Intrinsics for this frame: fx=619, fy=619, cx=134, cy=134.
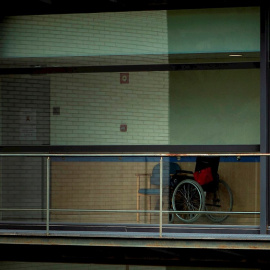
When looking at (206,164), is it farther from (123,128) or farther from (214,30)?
(214,30)

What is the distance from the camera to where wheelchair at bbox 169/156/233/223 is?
7316 mm

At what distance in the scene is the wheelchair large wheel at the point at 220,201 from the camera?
24.0ft

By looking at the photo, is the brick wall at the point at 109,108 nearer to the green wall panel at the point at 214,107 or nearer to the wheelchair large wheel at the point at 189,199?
the green wall panel at the point at 214,107

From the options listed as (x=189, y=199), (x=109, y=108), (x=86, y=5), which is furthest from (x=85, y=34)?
(x=189, y=199)

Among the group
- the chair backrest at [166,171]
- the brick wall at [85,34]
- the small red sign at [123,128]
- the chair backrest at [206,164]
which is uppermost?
the brick wall at [85,34]

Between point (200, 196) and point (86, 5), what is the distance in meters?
2.80

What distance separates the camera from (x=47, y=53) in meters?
7.90

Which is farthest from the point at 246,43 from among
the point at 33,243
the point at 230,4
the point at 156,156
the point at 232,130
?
the point at 33,243

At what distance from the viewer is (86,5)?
7844 mm

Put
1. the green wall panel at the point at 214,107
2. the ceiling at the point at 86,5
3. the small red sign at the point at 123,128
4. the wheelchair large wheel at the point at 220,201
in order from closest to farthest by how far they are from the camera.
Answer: the wheelchair large wheel at the point at 220,201 → the green wall panel at the point at 214,107 → the ceiling at the point at 86,5 → the small red sign at the point at 123,128

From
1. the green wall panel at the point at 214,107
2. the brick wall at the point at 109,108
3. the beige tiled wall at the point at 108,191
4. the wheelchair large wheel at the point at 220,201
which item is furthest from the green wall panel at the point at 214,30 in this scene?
the wheelchair large wheel at the point at 220,201

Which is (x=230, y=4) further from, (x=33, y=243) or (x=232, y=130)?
(x=33, y=243)

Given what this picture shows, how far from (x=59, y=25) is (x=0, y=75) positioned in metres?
0.99

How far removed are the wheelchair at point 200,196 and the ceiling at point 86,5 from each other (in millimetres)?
1925
